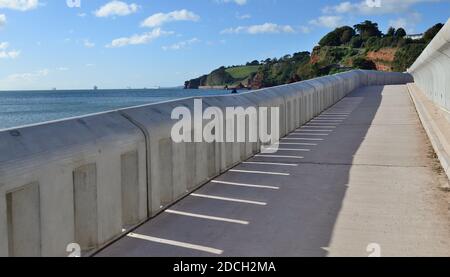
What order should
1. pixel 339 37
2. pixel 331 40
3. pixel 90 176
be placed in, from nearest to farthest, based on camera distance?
pixel 90 176
pixel 331 40
pixel 339 37

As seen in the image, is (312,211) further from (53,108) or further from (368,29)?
(368,29)

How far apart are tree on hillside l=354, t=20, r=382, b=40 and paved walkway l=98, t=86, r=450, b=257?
160 meters

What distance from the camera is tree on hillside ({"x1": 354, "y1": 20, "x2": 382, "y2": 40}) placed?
160 meters

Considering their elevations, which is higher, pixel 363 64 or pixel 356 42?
pixel 356 42

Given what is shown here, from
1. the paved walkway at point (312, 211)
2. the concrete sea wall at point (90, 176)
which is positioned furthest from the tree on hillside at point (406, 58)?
the concrete sea wall at point (90, 176)

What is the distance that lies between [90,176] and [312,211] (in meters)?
2.60

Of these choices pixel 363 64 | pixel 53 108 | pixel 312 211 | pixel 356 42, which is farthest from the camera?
pixel 356 42

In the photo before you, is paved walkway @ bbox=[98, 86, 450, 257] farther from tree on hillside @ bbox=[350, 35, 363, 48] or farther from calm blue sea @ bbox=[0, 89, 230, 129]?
tree on hillside @ bbox=[350, 35, 363, 48]

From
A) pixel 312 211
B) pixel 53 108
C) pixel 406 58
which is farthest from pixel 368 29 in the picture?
pixel 312 211

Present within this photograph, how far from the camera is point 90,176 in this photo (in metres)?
4.45

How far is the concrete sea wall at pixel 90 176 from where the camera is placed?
3.67m

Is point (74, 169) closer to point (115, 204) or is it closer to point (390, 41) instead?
point (115, 204)

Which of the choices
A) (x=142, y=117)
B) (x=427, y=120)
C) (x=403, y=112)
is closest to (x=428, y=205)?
(x=142, y=117)

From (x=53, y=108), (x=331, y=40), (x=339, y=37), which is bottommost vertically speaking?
(x=53, y=108)
